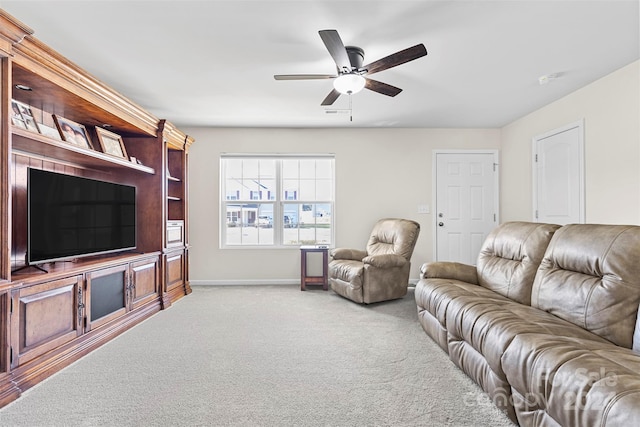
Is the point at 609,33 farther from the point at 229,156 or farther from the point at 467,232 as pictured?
the point at 229,156

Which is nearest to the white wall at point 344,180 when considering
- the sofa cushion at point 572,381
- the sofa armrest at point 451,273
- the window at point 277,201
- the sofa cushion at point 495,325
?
the window at point 277,201

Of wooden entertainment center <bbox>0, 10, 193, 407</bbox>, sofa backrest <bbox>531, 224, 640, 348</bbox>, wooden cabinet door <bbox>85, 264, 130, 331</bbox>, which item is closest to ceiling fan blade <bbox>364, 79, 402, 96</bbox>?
sofa backrest <bbox>531, 224, 640, 348</bbox>

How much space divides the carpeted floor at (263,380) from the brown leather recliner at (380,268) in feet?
1.83

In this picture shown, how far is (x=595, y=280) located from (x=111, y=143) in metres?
4.08

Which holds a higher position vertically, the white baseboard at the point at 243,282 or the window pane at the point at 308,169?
the window pane at the point at 308,169

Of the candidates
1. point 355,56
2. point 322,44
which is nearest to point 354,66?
point 355,56

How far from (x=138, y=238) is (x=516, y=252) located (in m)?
3.80

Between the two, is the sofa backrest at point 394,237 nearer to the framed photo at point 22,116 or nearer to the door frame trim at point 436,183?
the door frame trim at point 436,183

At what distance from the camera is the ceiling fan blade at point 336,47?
1955mm

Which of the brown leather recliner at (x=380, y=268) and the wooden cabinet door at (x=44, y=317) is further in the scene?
the brown leather recliner at (x=380, y=268)

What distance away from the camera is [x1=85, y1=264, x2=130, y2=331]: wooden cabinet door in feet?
8.48

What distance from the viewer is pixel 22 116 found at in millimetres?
2340

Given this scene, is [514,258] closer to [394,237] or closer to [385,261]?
[385,261]

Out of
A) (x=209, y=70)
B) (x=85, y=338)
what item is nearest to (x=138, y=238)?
(x=85, y=338)
